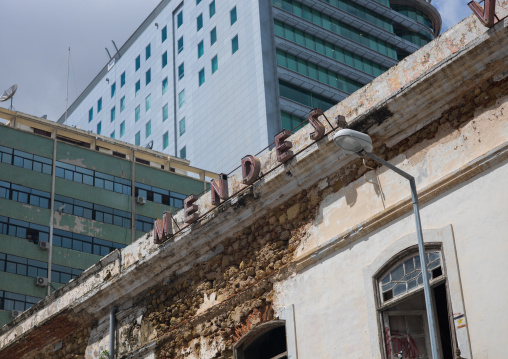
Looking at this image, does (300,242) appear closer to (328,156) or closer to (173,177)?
(328,156)

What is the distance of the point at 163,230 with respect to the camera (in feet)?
55.3

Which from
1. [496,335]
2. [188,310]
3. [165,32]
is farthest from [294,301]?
[165,32]

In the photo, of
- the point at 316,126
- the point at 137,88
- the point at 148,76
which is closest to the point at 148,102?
the point at 148,76

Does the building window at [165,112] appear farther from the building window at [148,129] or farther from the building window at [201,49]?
the building window at [201,49]

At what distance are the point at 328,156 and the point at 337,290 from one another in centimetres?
205

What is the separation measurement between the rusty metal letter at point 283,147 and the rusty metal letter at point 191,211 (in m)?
2.31

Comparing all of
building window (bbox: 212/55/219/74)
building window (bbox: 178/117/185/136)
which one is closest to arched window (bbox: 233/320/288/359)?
building window (bbox: 212/55/219/74)

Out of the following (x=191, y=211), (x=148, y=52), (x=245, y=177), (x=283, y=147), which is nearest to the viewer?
(x=283, y=147)

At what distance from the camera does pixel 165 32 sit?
60906 millimetres

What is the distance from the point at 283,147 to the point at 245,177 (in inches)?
37.7

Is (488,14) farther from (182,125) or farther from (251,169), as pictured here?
(182,125)

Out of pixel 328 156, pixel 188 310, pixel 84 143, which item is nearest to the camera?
pixel 328 156

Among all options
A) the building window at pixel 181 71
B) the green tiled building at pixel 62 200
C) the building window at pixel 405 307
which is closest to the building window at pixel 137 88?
the building window at pixel 181 71

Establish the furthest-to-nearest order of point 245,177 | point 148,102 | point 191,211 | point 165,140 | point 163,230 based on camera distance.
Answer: point 148,102
point 165,140
point 163,230
point 191,211
point 245,177
